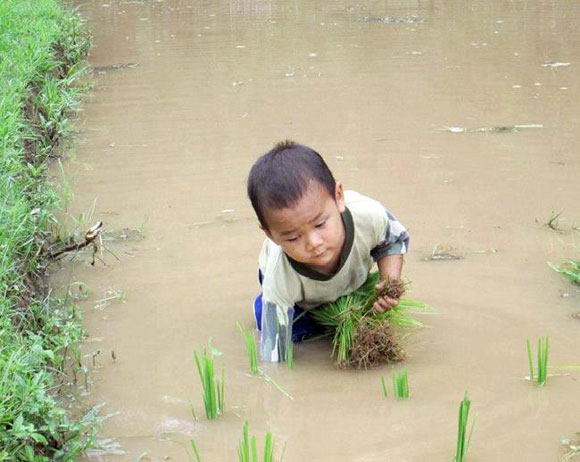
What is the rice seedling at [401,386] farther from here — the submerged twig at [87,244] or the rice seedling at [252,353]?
the submerged twig at [87,244]

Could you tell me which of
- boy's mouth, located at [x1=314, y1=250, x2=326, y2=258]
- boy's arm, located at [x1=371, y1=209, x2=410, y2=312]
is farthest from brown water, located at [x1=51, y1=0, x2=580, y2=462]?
boy's mouth, located at [x1=314, y1=250, x2=326, y2=258]

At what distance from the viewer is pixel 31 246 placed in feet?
13.2

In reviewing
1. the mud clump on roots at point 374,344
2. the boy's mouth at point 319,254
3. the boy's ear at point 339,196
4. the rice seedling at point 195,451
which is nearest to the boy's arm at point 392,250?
the mud clump on roots at point 374,344

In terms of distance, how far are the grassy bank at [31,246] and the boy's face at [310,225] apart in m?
0.74

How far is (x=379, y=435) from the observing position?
3.02 meters

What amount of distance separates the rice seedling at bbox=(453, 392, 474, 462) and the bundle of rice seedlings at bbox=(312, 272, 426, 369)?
635mm

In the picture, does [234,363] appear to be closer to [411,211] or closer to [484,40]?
[411,211]

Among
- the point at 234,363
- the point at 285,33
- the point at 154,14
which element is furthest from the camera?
the point at 154,14

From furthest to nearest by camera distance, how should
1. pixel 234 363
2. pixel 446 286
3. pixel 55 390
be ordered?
pixel 446 286
pixel 234 363
pixel 55 390

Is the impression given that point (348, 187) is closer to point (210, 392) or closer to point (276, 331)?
point (276, 331)

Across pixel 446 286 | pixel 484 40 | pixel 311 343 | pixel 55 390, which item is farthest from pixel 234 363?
pixel 484 40

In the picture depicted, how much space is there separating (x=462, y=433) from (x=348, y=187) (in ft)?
8.98

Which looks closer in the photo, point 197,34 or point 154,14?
point 197,34

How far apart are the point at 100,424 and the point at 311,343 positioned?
3.30ft
